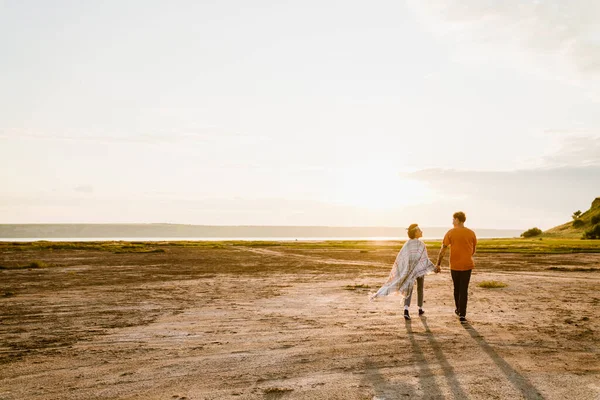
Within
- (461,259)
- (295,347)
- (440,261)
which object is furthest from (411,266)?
(295,347)

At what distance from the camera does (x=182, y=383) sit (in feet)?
24.2

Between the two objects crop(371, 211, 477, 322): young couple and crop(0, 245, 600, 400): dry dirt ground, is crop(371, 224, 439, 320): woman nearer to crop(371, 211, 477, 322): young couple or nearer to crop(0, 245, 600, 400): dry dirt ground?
crop(371, 211, 477, 322): young couple

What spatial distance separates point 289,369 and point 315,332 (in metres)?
3.24

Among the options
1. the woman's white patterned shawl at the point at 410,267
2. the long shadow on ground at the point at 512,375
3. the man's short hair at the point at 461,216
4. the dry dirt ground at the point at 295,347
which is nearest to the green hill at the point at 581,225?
the dry dirt ground at the point at 295,347

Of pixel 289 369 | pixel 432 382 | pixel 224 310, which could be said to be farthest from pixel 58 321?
pixel 432 382

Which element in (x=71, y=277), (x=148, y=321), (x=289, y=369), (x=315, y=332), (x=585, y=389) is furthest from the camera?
(x=71, y=277)

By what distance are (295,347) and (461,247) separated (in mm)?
5424

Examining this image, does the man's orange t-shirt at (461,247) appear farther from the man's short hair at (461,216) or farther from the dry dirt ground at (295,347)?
the dry dirt ground at (295,347)

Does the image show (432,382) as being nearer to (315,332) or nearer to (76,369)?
(315,332)

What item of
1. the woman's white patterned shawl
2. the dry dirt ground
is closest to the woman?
the woman's white patterned shawl

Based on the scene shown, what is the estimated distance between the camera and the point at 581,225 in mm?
119125

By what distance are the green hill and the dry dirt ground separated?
350 feet

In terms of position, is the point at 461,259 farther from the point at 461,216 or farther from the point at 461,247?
the point at 461,216

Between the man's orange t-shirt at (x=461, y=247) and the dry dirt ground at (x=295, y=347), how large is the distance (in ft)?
4.70
